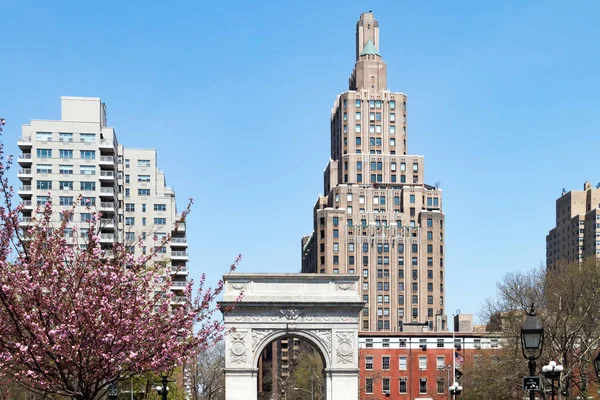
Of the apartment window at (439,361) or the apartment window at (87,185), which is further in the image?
the apartment window at (87,185)

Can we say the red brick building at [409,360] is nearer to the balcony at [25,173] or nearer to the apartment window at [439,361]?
the apartment window at [439,361]

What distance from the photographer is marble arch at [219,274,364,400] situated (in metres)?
68.6

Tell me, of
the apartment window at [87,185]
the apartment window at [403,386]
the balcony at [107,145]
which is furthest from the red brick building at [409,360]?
the balcony at [107,145]

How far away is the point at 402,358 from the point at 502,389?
32.2 m

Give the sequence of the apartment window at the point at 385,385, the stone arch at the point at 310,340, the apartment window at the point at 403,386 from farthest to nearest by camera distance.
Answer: the apartment window at the point at 385,385
the apartment window at the point at 403,386
the stone arch at the point at 310,340

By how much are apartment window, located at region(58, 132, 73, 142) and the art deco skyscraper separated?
→ 41.8 m

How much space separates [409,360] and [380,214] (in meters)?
38.5

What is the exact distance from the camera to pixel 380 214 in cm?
13600

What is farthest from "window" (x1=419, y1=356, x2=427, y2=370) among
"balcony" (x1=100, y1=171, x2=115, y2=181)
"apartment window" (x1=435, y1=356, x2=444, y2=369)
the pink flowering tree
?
the pink flowering tree

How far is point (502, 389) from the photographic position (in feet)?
225

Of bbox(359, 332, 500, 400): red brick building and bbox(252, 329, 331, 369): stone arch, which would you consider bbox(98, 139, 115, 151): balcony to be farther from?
bbox(252, 329, 331, 369): stone arch

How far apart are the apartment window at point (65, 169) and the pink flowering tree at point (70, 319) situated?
82519 mm

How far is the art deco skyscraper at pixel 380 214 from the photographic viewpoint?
133 meters

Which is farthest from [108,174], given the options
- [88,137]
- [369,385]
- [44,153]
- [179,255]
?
[369,385]
